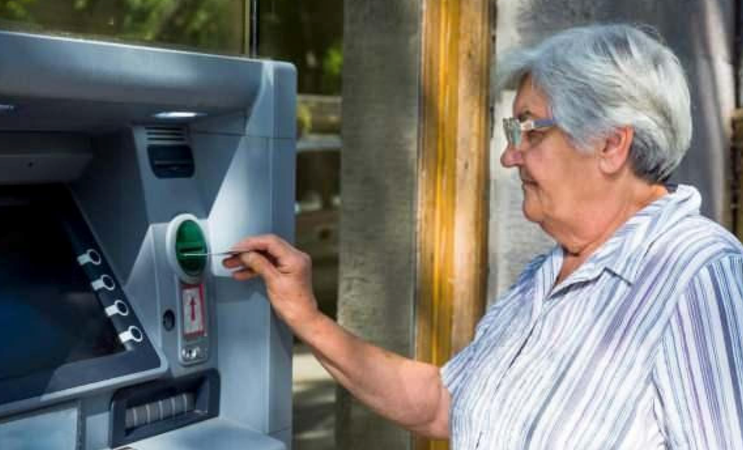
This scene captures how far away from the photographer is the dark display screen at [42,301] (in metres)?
1.90

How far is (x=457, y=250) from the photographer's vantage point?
3898 millimetres

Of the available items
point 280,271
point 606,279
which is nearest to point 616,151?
point 606,279

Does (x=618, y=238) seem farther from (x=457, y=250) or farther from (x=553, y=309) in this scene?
(x=457, y=250)

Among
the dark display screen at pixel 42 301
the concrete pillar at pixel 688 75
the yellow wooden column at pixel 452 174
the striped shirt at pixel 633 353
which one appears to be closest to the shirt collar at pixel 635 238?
the striped shirt at pixel 633 353

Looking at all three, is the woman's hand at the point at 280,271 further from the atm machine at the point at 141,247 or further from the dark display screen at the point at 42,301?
the dark display screen at the point at 42,301

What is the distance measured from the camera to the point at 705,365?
1.78 metres

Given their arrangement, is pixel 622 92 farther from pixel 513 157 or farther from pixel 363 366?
pixel 363 366

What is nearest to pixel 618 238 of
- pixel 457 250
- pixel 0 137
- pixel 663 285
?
pixel 663 285

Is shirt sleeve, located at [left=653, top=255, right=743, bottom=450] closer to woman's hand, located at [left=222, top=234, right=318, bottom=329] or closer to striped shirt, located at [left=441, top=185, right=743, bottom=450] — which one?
striped shirt, located at [left=441, top=185, right=743, bottom=450]

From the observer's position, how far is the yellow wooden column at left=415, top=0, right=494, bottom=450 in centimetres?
384

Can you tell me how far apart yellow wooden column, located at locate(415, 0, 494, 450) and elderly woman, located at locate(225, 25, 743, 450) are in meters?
1.62

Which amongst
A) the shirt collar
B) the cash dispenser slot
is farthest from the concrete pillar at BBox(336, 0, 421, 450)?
the shirt collar

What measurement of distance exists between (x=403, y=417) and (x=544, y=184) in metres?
0.70

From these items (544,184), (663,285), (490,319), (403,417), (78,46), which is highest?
(78,46)
